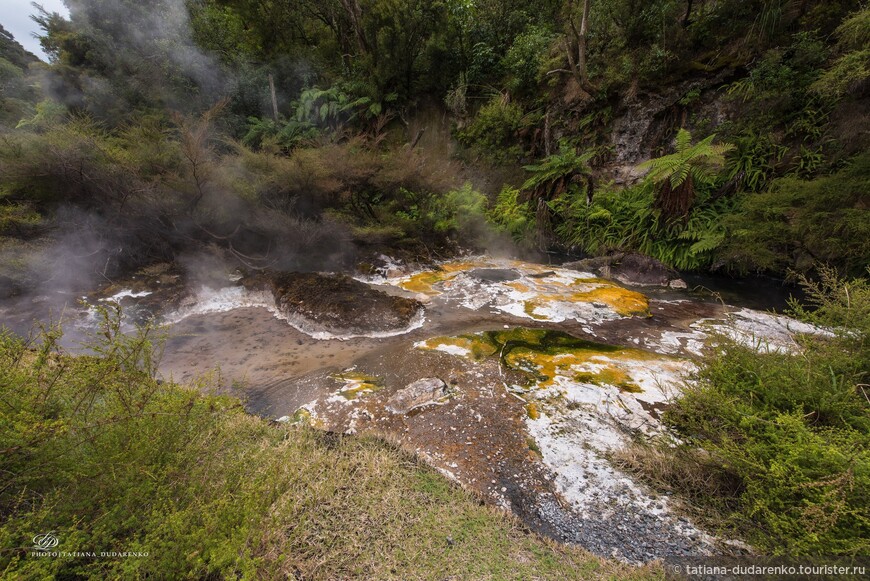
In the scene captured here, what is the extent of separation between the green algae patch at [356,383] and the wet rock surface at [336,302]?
3.90ft

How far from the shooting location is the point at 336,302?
19.7 ft

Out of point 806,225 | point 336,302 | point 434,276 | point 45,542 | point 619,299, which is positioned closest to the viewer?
point 45,542

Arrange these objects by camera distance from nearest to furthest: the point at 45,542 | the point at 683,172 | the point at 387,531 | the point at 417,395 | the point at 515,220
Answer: the point at 45,542
the point at 387,531
the point at 417,395
the point at 683,172
the point at 515,220

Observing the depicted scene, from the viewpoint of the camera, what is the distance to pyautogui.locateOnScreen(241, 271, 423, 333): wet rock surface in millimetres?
5578

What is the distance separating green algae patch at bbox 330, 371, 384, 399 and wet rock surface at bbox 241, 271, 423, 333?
1.19 m

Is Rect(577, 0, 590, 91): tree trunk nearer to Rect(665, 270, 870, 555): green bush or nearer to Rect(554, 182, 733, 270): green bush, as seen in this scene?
Rect(554, 182, 733, 270): green bush

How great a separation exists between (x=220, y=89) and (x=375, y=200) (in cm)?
617

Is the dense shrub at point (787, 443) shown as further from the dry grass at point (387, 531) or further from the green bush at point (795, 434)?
the dry grass at point (387, 531)

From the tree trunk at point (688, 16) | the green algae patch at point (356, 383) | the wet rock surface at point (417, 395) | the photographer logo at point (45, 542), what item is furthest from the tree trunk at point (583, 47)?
the photographer logo at point (45, 542)

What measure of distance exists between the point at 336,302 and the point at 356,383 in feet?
7.35

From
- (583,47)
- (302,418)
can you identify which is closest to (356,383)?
(302,418)

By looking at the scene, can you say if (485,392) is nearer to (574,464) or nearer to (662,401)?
(574,464)

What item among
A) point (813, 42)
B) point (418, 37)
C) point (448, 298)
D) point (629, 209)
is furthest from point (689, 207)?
point (418, 37)

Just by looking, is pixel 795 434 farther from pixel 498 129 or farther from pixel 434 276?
pixel 498 129
